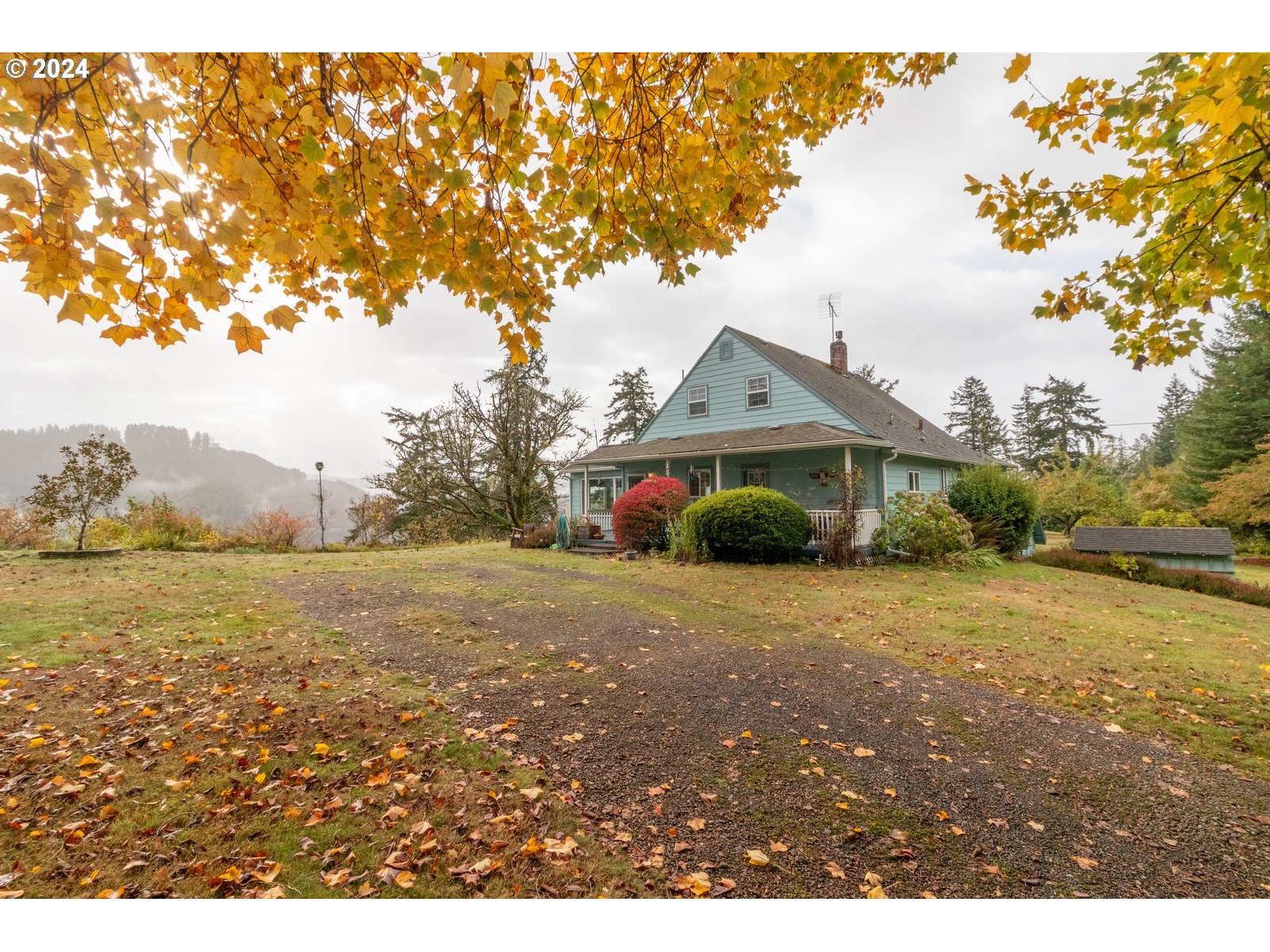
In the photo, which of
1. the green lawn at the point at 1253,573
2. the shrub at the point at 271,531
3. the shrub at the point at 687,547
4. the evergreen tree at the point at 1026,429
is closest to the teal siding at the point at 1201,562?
the green lawn at the point at 1253,573

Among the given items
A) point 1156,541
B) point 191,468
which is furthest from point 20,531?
A: point 191,468

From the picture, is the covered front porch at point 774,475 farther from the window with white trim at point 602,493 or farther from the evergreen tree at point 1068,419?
the evergreen tree at point 1068,419

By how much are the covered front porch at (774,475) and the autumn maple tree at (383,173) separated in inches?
422

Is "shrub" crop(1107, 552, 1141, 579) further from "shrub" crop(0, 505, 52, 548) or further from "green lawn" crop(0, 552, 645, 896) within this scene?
"shrub" crop(0, 505, 52, 548)

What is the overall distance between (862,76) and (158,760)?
22.7ft

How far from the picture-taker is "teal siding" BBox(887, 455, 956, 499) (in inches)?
586

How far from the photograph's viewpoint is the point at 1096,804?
2.82 meters

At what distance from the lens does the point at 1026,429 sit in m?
45.8

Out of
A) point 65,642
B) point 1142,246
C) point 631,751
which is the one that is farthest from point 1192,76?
point 65,642

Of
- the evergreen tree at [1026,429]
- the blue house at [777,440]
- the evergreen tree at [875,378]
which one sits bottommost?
the blue house at [777,440]

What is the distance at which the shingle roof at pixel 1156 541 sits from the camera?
12.9 m

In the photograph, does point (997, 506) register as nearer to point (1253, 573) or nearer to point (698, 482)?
point (698, 482)

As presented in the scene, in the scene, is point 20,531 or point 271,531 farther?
point 271,531

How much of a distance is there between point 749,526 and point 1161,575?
9493 millimetres
